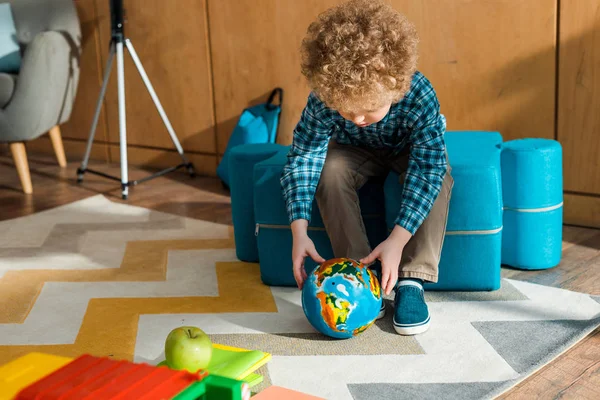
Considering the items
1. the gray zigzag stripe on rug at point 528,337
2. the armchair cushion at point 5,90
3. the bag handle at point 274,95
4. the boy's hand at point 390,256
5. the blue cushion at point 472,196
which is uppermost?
the armchair cushion at point 5,90

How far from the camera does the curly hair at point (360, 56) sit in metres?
1.52

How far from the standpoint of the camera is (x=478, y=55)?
253cm

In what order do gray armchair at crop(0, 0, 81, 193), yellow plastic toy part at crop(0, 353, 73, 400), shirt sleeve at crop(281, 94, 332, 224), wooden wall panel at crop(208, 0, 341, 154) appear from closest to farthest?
yellow plastic toy part at crop(0, 353, 73, 400) → shirt sleeve at crop(281, 94, 332, 224) → wooden wall panel at crop(208, 0, 341, 154) → gray armchair at crop(0, 0, 81, 193)

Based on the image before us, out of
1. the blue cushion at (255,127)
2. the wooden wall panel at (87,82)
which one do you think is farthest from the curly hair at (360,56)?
the wooden wall panel at (87,82)

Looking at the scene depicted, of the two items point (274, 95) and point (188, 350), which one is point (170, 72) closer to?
point (274, 95)

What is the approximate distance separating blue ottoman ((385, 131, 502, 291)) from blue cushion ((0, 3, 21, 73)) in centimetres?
221

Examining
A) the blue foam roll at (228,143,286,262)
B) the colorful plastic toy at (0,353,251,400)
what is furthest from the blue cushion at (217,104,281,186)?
the colorful plastic toy at (0,353,251,400)

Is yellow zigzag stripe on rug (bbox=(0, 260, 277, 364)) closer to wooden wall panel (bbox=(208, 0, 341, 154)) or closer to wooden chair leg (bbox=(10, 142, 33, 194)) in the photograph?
wooden wall panel (bbox=(208, 0, 341, 154))

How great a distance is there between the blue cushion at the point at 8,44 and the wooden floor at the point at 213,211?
52cm

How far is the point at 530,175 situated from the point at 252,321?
826 mm

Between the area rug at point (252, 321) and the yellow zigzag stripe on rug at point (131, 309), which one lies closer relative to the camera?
the area rug at point (252, 321)

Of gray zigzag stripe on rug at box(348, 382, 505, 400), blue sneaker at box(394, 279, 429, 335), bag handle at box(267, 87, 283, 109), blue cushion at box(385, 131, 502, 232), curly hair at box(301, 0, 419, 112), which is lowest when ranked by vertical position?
gray zigzag stripe on rug at box(348, 382, 505, 400)

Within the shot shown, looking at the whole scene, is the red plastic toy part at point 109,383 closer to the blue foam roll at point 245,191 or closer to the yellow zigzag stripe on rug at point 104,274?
the yellow zigzag stripe on rug at point 104,274

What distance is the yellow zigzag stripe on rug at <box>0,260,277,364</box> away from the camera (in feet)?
5.63
